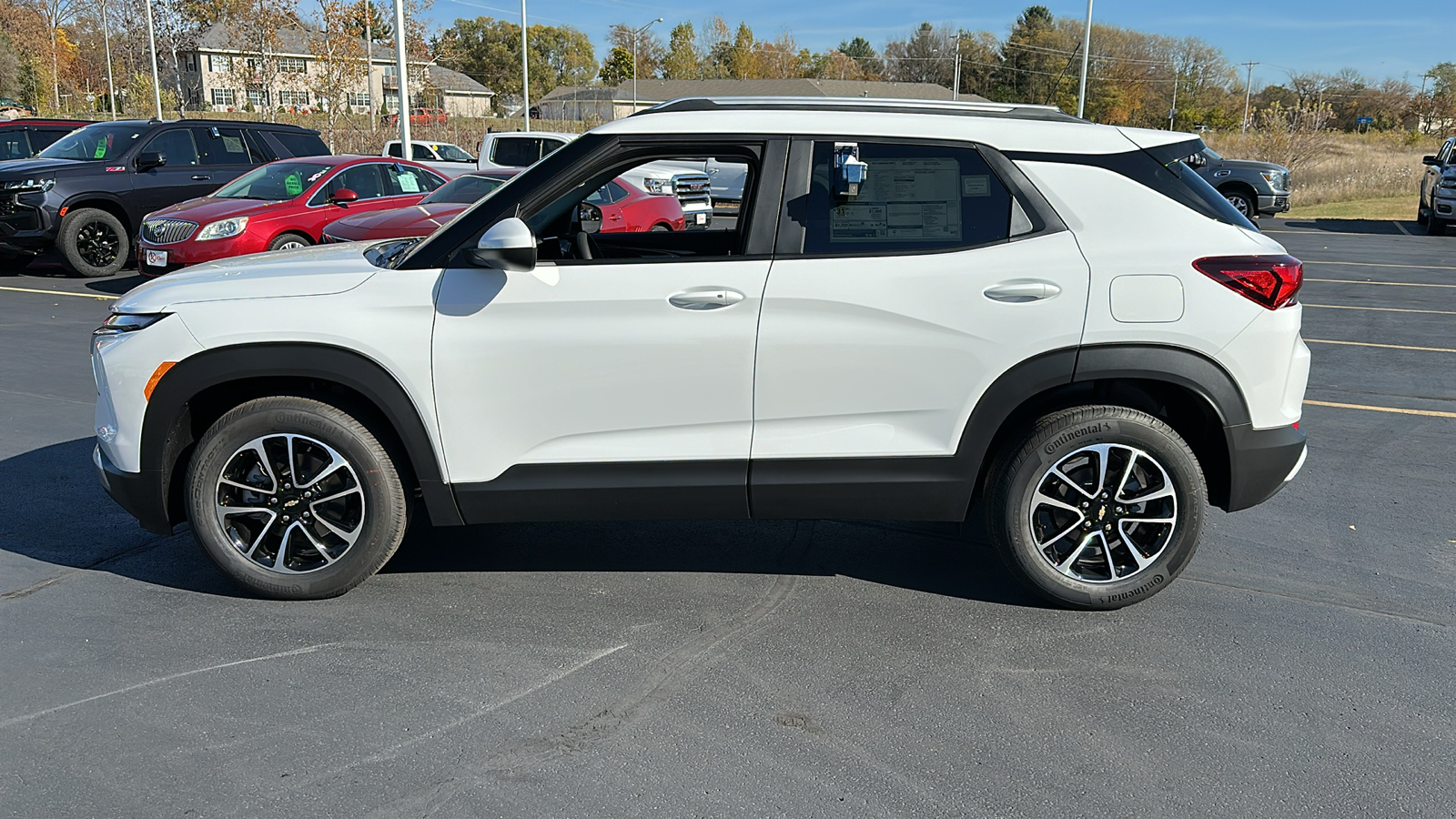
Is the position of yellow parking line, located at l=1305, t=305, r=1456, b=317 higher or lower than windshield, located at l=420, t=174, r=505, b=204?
lower

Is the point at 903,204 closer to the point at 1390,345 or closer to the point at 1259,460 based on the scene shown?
the point at 1259,460

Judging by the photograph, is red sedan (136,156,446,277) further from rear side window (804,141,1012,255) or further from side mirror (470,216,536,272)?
rear side window (804,141,1012,255)

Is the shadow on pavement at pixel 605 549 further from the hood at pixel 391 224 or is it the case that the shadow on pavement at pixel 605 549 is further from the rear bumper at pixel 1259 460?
the hood at pixel 391 224

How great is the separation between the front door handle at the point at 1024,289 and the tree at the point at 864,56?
118m

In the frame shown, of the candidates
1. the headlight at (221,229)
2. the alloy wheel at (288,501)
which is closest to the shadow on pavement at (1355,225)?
the headlight at (221,229)

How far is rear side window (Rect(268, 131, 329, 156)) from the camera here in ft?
49.9

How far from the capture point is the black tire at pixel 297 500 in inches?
156

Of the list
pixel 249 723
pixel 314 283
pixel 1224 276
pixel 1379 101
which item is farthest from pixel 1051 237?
pixel 1379 101

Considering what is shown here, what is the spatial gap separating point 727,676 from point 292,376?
1.88m

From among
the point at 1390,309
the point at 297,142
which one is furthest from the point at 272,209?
the point at 1390,309

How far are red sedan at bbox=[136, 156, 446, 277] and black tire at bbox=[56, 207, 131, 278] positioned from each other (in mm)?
1618

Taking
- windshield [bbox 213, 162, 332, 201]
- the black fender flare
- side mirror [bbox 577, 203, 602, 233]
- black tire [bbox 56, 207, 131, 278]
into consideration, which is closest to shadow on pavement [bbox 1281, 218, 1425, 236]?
windshield [bbox 213, 162, 332, 201]

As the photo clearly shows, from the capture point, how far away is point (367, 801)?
2.90 meters

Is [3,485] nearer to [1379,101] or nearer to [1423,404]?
[1423,404]
